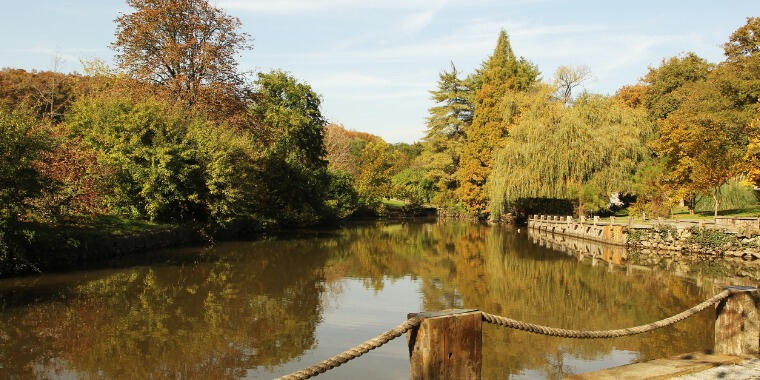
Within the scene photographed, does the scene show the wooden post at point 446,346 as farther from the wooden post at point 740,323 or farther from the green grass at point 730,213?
the green grass at point 730,213

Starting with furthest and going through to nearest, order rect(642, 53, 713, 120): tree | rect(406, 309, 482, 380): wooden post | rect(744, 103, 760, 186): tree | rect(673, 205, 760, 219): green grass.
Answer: rect(642, 53, 713, 120): tree
rect(673, 205, 760, 219): green grass
rect(744, 103, 760, 186): tree
rect(406, 309, 482, 380): wooden post

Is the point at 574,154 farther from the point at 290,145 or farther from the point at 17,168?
the point at 17,168

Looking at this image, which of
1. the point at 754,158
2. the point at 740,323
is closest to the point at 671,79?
the point at 754,158

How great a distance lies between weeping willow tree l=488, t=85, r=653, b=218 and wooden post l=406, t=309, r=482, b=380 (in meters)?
31.8

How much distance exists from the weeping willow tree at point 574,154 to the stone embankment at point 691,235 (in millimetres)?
4337

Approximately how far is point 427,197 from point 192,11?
38.6 metres

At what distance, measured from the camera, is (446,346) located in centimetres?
371

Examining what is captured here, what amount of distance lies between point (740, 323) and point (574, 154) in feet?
96.2

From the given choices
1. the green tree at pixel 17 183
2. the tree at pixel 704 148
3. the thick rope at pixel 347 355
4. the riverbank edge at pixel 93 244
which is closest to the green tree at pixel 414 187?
the riverbank edge at pixel 93 244

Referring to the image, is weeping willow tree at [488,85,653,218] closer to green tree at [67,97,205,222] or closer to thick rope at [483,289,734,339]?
green tree at [67,97,205,222]

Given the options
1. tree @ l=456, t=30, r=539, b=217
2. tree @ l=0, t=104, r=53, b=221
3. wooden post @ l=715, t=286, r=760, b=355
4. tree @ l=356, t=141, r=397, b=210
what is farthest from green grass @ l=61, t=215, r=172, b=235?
tree @ l=356, t=141, r=397, b=210

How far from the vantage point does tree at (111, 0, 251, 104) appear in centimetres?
2723

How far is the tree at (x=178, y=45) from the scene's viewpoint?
89.4 feet

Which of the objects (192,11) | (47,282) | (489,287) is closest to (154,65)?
(192,11)
